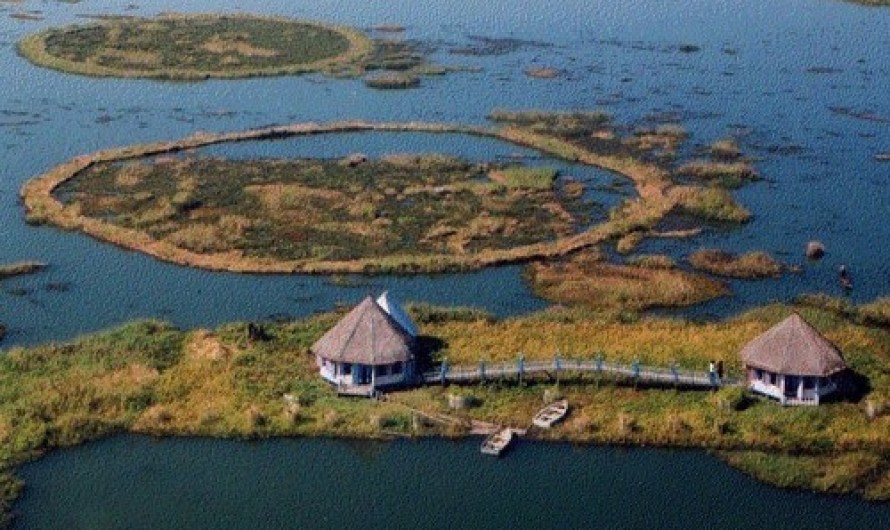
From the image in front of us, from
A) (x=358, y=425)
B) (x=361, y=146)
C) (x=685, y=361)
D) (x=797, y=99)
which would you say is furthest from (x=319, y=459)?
(x=797, y=99)

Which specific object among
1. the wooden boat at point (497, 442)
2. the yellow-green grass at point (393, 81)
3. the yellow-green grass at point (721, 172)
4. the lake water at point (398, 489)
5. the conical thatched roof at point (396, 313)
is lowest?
the lake water at point (398, 489)

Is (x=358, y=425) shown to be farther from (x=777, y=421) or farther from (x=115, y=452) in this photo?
(x=777, y=421)

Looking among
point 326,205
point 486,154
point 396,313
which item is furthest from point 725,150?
point 396,313

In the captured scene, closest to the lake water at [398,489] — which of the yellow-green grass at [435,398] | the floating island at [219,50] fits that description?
the yellow-green grass at [435,398]

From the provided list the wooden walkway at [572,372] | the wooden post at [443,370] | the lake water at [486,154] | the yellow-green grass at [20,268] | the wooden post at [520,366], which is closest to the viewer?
the lake water at [486,154]

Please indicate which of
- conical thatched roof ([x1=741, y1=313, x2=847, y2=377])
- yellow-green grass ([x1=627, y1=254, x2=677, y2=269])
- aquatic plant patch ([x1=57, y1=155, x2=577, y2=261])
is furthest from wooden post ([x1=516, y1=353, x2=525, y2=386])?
aquatic plant patch ([x1=57, y1=155, x2=577, y2=261])

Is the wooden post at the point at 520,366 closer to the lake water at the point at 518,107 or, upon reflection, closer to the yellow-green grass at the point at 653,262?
the lake water at the point at 518,107
